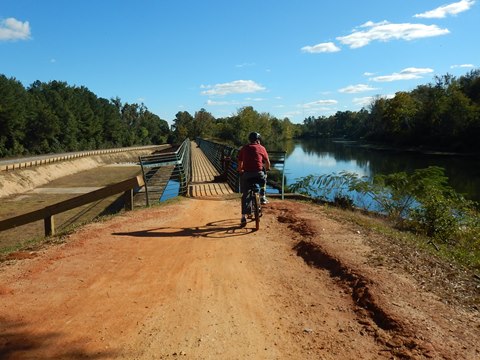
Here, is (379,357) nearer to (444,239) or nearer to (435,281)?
(435,281)

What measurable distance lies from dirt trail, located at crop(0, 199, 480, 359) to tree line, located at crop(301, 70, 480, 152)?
6574 cm

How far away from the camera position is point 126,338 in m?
3.63

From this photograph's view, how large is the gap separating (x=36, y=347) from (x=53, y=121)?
71481mm

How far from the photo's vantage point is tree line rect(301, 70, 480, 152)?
2562 inches

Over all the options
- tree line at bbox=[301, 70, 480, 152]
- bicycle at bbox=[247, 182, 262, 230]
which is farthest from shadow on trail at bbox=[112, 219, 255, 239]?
tree line at bbox=[301, 70, 480, 152]

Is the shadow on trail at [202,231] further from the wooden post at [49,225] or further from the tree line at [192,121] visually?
the tree line at [192,121]

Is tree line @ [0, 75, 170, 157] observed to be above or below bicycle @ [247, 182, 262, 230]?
above

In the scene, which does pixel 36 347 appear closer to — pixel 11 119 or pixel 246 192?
pixel 246 192

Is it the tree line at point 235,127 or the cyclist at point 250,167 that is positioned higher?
the tree line at point 235,127

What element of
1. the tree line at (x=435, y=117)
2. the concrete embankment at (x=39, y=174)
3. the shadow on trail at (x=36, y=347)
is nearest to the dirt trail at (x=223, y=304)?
the shadow on trail at (x=36, y=347)

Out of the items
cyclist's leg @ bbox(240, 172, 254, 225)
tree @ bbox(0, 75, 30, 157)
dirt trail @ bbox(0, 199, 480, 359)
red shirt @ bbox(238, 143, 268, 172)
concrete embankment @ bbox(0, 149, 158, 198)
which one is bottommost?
concrete embankment @ bbox(0, 149, 158, 198)

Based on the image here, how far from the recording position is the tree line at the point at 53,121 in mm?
57531

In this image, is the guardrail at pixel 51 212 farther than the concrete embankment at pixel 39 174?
No

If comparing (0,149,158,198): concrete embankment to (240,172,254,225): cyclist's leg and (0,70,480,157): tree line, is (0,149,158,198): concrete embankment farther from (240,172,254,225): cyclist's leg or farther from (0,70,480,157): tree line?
(240,172,254,225): cyclist's leg
